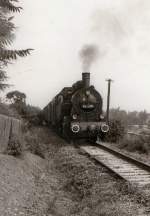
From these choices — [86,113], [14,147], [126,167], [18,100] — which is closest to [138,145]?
[86,113]

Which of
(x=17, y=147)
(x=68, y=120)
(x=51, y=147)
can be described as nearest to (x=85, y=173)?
(x=17, y=147)

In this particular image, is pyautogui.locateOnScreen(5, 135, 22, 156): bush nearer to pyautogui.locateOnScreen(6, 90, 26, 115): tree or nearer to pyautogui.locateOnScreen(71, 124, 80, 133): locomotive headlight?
pyautogui.locateOnScreen(71, 124, 80, 133): locomotive headlight

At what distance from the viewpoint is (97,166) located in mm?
11648

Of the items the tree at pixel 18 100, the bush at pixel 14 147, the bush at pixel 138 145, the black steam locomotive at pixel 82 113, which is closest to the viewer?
the bush at pixel 14 147

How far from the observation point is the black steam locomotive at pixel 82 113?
18.7 metres

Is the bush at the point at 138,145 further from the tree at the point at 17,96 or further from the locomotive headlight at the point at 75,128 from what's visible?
the tree at the point at 17,96

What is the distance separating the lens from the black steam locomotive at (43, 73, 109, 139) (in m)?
18.7

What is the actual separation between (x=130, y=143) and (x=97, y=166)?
5.95m

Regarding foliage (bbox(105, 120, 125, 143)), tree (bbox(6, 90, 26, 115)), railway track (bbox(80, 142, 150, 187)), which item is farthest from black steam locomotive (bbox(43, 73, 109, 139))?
tree (bbox(6, 90, 26, 115))

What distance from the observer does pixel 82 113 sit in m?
19.0

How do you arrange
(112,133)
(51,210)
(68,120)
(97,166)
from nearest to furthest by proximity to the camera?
(51,210) < (97,166) < (68,120) < (112,133)

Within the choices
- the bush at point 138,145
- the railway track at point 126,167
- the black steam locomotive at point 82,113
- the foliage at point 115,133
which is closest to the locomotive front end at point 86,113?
the black steam locomotive at point 82,113

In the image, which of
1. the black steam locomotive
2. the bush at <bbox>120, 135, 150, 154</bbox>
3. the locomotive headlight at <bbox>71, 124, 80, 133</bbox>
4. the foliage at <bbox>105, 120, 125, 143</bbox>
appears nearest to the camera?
the bush at <bbox>120, 135, 150, 154</bbox>

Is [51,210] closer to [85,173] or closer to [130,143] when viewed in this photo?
[85,173]
